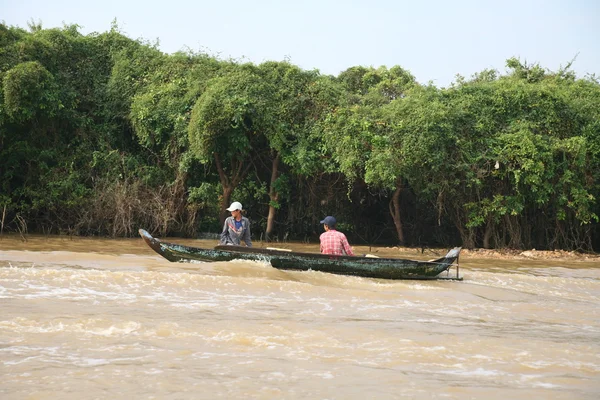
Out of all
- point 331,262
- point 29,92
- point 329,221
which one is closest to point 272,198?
point 29,92

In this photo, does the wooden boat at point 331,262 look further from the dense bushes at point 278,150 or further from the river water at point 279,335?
the dense bushes at point 278,150

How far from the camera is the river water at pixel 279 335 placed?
5.15 metres

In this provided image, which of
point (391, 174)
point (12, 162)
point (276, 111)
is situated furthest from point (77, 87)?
point (391, 174)

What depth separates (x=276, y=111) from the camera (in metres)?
17.9

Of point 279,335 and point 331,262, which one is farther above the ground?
point 331,262

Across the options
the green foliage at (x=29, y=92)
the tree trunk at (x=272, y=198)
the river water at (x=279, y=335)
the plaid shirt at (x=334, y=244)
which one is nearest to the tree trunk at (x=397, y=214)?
the tree trunk at (x=272, y=198)

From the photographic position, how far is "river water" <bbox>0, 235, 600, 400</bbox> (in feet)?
16.9

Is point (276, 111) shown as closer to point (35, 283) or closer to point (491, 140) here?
point (491, 140)

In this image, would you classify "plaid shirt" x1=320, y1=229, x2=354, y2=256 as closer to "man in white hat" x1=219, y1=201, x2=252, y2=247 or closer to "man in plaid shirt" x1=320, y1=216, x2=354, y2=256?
"man in plaid shirt" x1=320, y1=216, x2=354, y2=256

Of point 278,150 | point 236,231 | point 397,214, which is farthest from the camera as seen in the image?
point 397,214

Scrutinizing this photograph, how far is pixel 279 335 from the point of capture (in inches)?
263

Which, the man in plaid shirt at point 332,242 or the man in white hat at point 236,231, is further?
the man in white hat at point 236,231

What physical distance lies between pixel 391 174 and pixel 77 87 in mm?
9247

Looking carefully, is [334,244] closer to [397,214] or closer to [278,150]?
[278,150]
